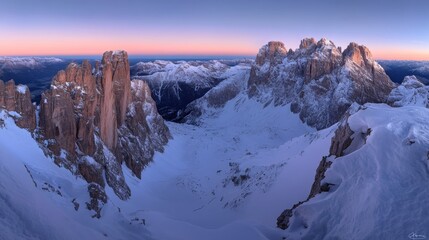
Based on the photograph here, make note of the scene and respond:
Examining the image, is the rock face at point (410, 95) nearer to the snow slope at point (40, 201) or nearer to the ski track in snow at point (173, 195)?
the ski track in snow at point (173, 195)

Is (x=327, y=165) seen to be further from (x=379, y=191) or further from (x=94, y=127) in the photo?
(x=94, y=127)

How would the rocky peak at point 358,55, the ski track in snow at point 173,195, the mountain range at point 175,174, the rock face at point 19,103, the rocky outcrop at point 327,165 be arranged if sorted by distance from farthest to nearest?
the rocky peak at point 358,55 → the rock face at point 19,103 → the rocky outcrop at point 327,165 → the ski track in snow at point 173,195 → the mountain range at point 175,174

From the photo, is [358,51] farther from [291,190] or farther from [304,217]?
[304,217]

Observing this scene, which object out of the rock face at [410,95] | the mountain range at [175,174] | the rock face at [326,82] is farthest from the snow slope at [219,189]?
the rock face at [326,82]

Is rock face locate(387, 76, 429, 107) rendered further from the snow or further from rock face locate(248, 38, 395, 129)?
the snow

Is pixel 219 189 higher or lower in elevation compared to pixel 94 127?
lower

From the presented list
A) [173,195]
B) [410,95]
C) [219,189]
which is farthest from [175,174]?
[410,95]

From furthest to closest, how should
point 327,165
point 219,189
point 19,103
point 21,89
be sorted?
point 219,189
point 21,89
point 19,103
point 327,165
